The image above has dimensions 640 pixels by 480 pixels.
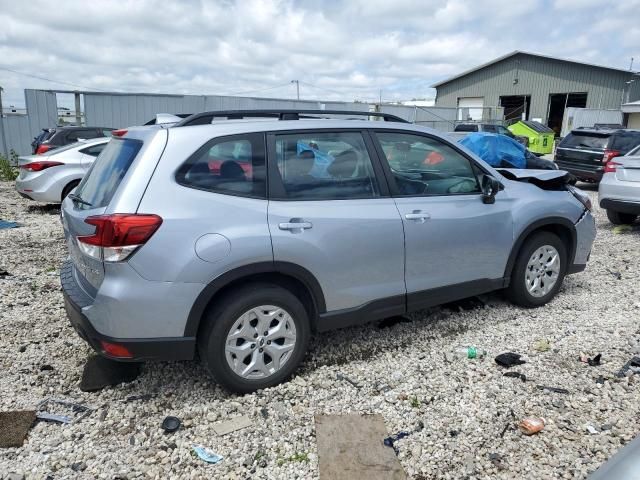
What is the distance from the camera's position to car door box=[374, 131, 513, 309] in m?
3.69

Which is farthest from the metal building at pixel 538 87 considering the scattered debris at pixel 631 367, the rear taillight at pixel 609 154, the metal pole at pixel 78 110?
the scattered debris at pixel 631 367

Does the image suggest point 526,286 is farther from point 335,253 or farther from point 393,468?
point 393,468

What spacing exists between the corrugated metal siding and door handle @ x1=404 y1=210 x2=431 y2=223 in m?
35.8

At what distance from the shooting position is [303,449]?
276cm

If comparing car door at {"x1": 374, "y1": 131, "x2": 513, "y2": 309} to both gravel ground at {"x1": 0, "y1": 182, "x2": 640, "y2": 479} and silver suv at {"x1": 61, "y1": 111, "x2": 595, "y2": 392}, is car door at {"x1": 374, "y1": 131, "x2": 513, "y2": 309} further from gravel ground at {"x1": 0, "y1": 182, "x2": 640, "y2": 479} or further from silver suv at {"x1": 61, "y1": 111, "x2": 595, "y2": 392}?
gravel ground at {"x1": 0, "y1": 182, "x2": 640, "y2": 479}

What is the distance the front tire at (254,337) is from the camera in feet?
9.83

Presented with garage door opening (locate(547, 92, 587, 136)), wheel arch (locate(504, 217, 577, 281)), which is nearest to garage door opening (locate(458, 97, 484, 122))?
garage door opening (locate(547, 92, 587, 136))

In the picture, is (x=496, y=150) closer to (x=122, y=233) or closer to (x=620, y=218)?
(x=620, y=218)

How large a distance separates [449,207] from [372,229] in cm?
79

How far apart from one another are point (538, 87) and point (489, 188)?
36.2m

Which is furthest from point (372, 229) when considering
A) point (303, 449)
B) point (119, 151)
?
point (119, 151)

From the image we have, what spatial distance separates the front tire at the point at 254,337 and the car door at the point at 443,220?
994 mm

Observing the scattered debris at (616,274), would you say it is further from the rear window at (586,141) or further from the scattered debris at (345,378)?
the rear window at (586,141)

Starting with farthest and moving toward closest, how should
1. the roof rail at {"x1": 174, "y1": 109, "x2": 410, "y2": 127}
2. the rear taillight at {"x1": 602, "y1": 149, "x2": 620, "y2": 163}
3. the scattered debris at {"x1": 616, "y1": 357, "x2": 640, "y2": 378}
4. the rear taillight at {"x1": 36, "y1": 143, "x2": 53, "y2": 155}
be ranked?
the rear taillight at {"x1": 602, "y1": 149, "x2": 620, "y2": 163} < the rear taillight at {"x1": 36, "y1": 143, "x2": 53, "y2": 155} < the scattered debris at {"x1": 616, "y1": 357, "x2": 640, "y2": 378} < the roof rail at {"x1": 174, "y1": 109, "x2": 410, "y2": 127}
